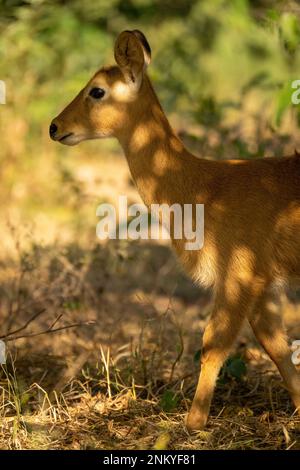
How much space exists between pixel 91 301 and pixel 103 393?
1717mm

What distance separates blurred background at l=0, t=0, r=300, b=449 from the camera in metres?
5.75

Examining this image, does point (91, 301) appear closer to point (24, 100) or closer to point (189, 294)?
point (189, 294)

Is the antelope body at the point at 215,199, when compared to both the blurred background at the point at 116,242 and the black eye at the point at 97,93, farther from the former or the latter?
the blurred background at the point at 116,242

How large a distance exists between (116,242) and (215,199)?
8.96 ft

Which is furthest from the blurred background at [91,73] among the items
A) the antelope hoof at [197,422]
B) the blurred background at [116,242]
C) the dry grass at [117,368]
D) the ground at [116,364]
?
the antelope hoof at [197,422]

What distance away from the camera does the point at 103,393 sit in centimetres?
606

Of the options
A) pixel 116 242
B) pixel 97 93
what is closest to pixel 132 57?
pixel 97 93

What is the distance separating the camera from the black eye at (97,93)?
5781mm

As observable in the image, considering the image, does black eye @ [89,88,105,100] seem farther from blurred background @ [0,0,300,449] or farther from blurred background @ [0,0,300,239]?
blurred background @ [0,0,300,239]

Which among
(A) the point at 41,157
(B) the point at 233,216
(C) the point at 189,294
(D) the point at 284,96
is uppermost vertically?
(D) the point at 284,96

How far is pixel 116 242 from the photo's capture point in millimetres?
8172

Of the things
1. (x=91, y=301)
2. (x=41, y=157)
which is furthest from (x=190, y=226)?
(x=41, y=157)

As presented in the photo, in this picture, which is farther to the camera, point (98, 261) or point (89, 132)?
point (98, 261)
